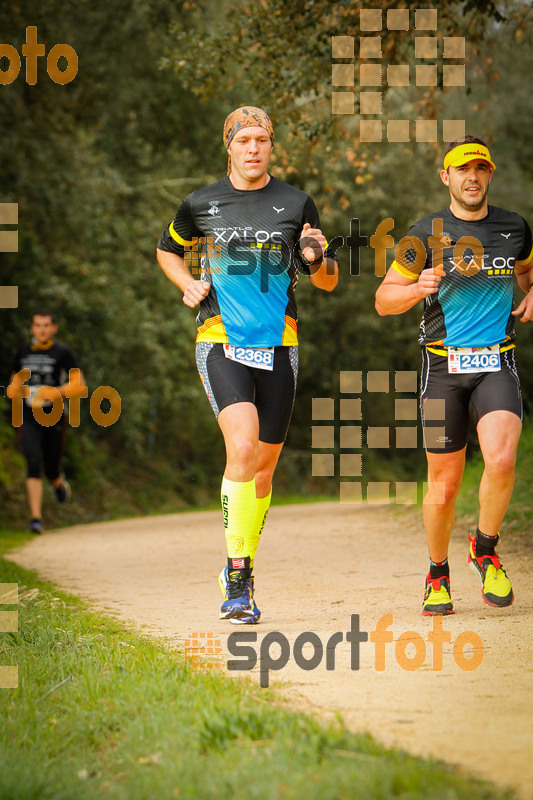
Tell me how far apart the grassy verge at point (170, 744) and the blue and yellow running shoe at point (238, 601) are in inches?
34.7

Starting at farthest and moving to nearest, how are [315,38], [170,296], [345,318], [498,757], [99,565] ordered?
[345,318] < [170,296] < [315,38] < [99,565] < [498,757]

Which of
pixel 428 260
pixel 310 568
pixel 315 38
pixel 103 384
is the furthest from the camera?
pixel 103 384

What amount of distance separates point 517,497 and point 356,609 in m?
5.06

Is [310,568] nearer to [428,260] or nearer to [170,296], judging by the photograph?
[428,260]

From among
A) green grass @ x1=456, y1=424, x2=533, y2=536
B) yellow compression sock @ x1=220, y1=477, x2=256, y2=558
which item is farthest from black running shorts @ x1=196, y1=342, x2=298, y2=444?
green grass @ x1=456, y1=424, x2=533, y2=536

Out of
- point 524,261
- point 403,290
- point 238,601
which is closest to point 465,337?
point 403,290

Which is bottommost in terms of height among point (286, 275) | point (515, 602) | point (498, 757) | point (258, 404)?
point (515, 602)

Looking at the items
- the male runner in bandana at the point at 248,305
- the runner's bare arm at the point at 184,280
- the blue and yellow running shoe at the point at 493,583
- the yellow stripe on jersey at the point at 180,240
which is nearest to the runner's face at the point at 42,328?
the runner's bare arm at the point at 184,280

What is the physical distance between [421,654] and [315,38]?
7.03 metres

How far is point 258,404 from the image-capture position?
561 centimetres

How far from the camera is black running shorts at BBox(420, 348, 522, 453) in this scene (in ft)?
17.7

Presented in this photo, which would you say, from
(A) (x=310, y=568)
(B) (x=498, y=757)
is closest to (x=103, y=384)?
(A) (x=310, y=568)

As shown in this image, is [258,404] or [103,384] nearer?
[258,404]

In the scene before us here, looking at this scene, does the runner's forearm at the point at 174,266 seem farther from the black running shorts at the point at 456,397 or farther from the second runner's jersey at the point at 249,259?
the black running shorts at the point at 456,397
